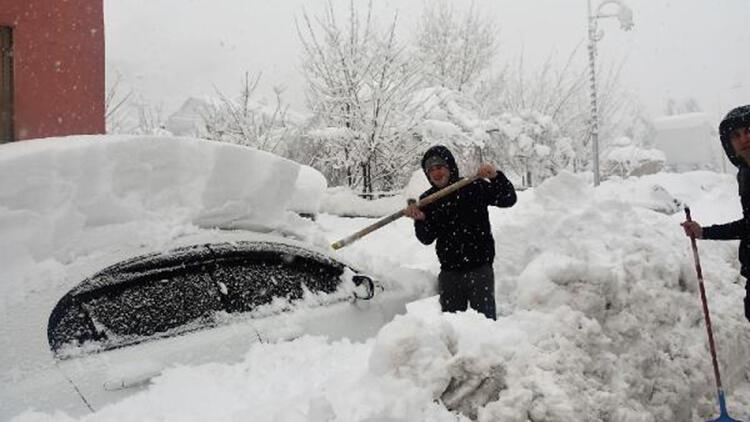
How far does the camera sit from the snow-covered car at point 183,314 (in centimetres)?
213

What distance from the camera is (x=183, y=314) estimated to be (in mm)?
2594

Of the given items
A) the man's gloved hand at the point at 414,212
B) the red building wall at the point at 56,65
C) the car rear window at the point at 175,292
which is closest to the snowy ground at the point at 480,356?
the car rear window at the point at 175,292

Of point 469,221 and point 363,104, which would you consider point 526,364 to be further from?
point 363,104

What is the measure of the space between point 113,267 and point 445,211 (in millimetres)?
2310

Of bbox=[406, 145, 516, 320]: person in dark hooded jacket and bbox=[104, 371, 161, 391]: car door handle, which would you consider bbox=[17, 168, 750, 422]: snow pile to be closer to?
bbox=[104, 371, 161, 391]: car door handle

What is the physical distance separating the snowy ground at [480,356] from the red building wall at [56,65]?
536cm

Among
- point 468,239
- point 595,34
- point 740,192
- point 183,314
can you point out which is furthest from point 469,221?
point 595,34

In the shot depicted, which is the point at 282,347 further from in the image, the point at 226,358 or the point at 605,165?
the point at 605,165

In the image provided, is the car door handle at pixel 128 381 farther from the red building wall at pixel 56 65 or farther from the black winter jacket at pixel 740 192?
the red building wall at pixel 56 65

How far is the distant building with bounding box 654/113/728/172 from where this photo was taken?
5391 cm

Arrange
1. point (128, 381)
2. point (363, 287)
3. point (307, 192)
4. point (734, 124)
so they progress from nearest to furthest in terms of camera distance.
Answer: point (128, 381), point (363, 287), point (734, 124), point (307, 192)

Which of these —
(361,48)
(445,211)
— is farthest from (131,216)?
(361,48)

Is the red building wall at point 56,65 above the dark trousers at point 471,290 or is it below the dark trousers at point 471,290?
above

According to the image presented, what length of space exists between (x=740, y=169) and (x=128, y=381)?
11.5 feet
